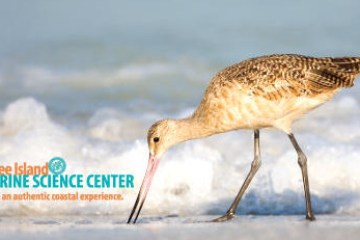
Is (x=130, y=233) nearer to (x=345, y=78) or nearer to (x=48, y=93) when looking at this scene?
(x=345, y=78)

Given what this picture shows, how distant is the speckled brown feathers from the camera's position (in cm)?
1302

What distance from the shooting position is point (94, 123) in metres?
18.2

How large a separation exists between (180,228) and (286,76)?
6.78 feet

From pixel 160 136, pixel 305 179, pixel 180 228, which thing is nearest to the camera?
pixel 180 228

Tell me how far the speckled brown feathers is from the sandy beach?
131 centimetres

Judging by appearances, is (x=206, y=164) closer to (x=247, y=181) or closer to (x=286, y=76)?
(x=247, y=181)

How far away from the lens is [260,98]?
13000 mm

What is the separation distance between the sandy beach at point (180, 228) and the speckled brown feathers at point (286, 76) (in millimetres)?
1306

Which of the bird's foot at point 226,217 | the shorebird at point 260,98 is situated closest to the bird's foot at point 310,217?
the shorebird at point 260,98

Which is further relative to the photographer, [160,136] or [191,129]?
[191,129]

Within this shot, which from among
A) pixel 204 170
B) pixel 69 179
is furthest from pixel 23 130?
pixel 204 170

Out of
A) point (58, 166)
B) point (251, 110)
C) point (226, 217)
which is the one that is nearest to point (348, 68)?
point (251, 110)

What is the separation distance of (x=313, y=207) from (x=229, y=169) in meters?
1.46

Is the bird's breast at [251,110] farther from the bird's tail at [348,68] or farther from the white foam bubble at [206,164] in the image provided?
the white foam bubble at [206,164]
